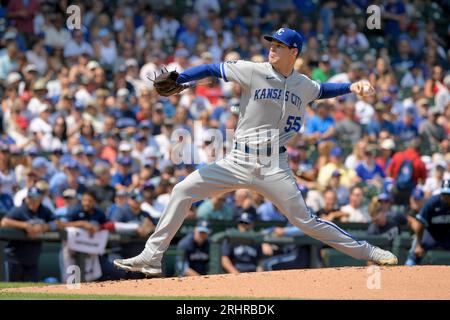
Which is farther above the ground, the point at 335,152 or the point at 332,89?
the point at 332,89

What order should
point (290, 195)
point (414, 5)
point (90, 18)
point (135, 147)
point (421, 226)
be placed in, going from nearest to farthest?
point (290, 195) < point (421, 226) < point (135, 147) < point (90, 18) < point (414, 5)

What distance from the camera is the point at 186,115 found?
1588 centimetres

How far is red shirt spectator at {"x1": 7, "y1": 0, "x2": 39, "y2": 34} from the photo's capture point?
1759cm

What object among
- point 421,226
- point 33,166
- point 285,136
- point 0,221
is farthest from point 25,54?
point 285,136

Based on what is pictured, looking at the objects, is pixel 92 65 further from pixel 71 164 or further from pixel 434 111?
pixel 434 111

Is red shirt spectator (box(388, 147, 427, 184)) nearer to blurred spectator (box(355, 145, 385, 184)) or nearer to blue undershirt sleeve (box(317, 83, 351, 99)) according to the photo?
blurred spectator (box(355, 145, 385, 184))

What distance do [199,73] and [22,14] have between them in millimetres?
9770

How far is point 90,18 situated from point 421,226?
800 centimetres

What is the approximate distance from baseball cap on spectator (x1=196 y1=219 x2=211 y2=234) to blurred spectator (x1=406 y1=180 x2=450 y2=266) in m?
2.38

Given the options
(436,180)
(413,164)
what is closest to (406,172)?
(413,164)

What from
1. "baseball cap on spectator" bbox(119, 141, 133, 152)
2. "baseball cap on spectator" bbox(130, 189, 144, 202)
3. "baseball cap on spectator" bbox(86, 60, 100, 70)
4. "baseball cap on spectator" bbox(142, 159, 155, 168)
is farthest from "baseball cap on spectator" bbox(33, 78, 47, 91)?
"baseball cap on spectator" bbox(130, 189, 144, 202)

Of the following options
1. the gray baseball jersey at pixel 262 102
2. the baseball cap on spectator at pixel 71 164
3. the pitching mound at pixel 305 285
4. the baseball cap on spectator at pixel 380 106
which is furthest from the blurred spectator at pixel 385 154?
the gray baseball jersey at pixel 262 102
